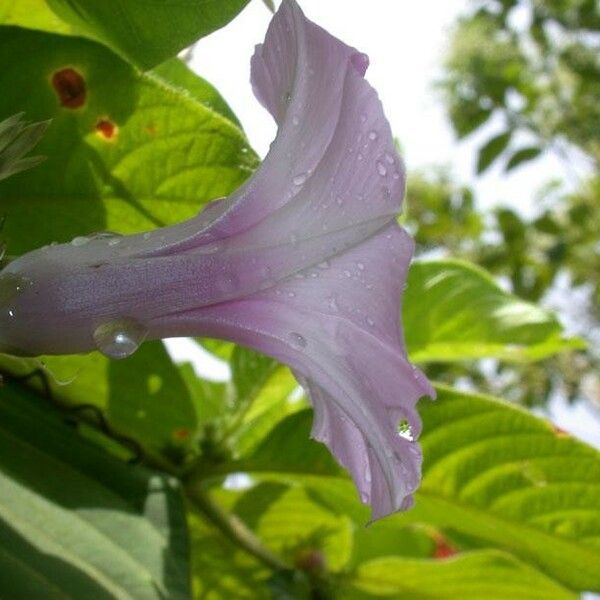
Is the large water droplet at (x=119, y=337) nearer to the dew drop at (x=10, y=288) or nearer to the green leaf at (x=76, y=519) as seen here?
the dew drop at (x=10, y=288)

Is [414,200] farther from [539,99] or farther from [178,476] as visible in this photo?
[178,476]

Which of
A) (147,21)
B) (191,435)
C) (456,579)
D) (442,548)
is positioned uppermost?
(147,21)

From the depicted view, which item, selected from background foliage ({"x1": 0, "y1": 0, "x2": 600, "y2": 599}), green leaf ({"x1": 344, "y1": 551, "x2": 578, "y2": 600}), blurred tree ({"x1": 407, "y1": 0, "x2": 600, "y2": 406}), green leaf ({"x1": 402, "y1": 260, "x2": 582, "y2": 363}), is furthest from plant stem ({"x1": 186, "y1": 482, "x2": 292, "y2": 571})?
blurred tree ({"x1": 407, "y1": 0, "x2": 600, "y2": 406})

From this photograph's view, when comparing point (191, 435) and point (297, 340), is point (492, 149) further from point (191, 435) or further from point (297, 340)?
point (297, 340)

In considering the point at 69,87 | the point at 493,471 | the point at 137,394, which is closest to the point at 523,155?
the point at 493,471

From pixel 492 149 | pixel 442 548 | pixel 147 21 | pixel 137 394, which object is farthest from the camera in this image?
pixel 492 149

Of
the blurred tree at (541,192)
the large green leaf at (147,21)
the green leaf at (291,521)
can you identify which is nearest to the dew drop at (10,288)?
the large green leaf at (147,21)
